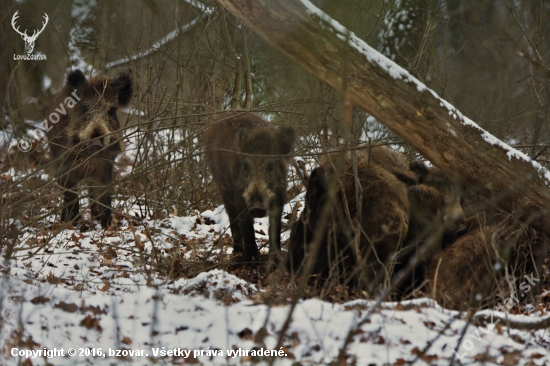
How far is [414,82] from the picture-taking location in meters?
5.57

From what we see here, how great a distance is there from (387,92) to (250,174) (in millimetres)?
2158

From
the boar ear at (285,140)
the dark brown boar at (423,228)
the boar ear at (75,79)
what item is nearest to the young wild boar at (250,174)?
the boar ear at (285,140)

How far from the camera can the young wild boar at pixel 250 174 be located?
6957mm

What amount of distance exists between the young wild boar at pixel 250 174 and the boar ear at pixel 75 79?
288 centimetres

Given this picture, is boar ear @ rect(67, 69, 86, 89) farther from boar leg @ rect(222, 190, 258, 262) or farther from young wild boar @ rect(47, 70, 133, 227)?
boar leg @ rect(222, 190, 258, 262)

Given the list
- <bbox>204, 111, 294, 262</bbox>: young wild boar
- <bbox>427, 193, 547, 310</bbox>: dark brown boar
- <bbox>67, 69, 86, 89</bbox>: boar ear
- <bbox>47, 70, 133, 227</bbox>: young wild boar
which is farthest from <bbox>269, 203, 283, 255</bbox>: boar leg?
<bbox>67, 69, 86, 89</bbox>: boar ear

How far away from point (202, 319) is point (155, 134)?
24.7 feet

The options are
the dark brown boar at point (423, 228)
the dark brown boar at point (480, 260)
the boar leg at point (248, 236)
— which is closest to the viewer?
the dark brown boar at point (480, 260)

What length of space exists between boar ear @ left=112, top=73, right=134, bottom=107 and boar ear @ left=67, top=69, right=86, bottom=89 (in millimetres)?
492

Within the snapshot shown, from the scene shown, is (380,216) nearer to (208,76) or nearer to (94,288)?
(94,288)

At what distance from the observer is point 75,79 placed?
9734mm

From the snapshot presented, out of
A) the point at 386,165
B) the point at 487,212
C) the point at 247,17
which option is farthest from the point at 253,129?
the point at 487,212

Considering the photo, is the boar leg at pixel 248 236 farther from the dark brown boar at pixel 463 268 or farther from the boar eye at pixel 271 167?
the dark brown boar at pixel 463 268

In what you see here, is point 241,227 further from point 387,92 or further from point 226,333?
point 226,333
